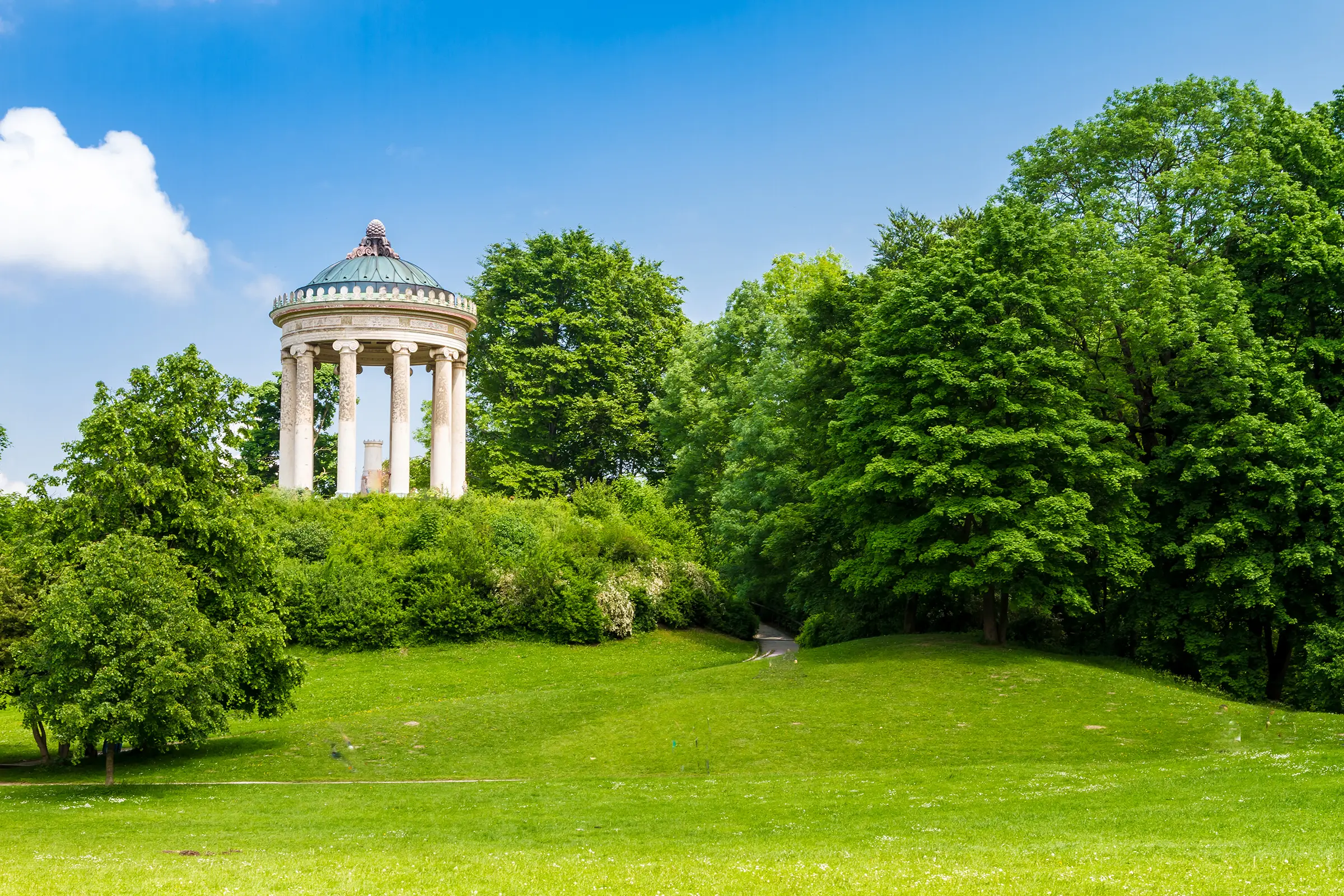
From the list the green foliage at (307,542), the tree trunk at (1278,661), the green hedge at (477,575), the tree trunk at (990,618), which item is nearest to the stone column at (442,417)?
the green hedge at (477,575)

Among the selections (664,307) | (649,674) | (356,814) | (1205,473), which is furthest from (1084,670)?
(664,307)

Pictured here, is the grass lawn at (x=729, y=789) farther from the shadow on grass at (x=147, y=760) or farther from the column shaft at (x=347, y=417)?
the column shaft at (x=347, y=417)

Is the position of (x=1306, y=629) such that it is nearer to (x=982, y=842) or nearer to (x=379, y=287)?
(x=982, y=842)

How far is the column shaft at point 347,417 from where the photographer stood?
5550 centimetres

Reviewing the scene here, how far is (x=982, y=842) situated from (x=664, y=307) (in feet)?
204

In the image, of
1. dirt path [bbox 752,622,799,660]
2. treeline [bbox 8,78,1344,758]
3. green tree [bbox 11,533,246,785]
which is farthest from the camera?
dirt path [bbox 752,622,799,660]

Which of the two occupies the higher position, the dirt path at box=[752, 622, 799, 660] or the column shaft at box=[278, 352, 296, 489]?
the column shaft at box=[278, 352, 296, 489]

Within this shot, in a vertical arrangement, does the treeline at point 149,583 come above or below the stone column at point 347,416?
below

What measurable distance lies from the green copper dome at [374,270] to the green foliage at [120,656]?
31304 millimetres

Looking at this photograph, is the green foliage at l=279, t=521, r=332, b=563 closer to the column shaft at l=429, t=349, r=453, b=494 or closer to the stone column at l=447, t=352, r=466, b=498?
the column shaft at l=429, t=349, r=453, b=494

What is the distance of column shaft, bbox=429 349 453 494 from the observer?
5784 cm

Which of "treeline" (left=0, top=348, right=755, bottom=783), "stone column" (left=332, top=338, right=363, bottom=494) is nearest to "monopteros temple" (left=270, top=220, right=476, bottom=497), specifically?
"stone column" (left=332, top=338, right=363, bottom=494)

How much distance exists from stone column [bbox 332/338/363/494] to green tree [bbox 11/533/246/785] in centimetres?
2921

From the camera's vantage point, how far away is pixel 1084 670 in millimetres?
36219
